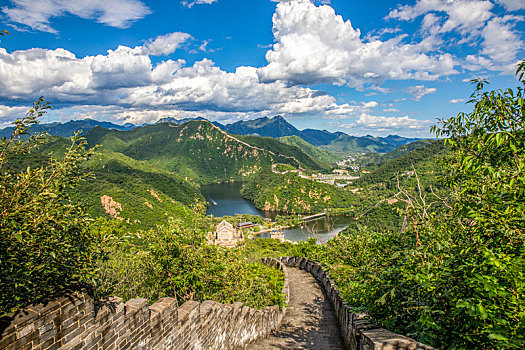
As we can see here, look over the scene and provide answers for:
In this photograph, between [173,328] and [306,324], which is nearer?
[173,328]

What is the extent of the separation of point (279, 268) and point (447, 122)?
674 inches

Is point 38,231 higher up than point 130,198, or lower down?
higher up

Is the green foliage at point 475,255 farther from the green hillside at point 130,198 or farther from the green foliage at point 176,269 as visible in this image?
the green hillside at point 130,198

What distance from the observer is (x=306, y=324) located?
1256 cm

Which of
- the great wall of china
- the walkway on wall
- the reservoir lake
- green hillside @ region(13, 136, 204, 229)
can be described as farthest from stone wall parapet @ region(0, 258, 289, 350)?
the reservoir lake

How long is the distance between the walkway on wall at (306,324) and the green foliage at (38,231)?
7309 mm

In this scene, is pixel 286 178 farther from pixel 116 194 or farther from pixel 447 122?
pixel 447 122

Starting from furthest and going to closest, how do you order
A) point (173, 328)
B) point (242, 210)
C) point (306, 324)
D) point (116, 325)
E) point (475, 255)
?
point (242, 210)
point (306, 324)
point (173, 328)
point (116, 325)
point (475, 255)

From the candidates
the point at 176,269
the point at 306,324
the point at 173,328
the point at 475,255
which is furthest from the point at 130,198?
the point at 475,255

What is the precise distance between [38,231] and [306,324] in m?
11.8

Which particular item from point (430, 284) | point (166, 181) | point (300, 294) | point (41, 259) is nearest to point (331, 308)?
point (300, 294)

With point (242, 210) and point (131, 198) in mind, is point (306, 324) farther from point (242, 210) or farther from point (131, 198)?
point (242, 210)

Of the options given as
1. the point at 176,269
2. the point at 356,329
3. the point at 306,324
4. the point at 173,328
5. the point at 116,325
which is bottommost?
the point at 306,324

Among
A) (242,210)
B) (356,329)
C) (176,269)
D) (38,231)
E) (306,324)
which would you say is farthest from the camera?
(242,210)
